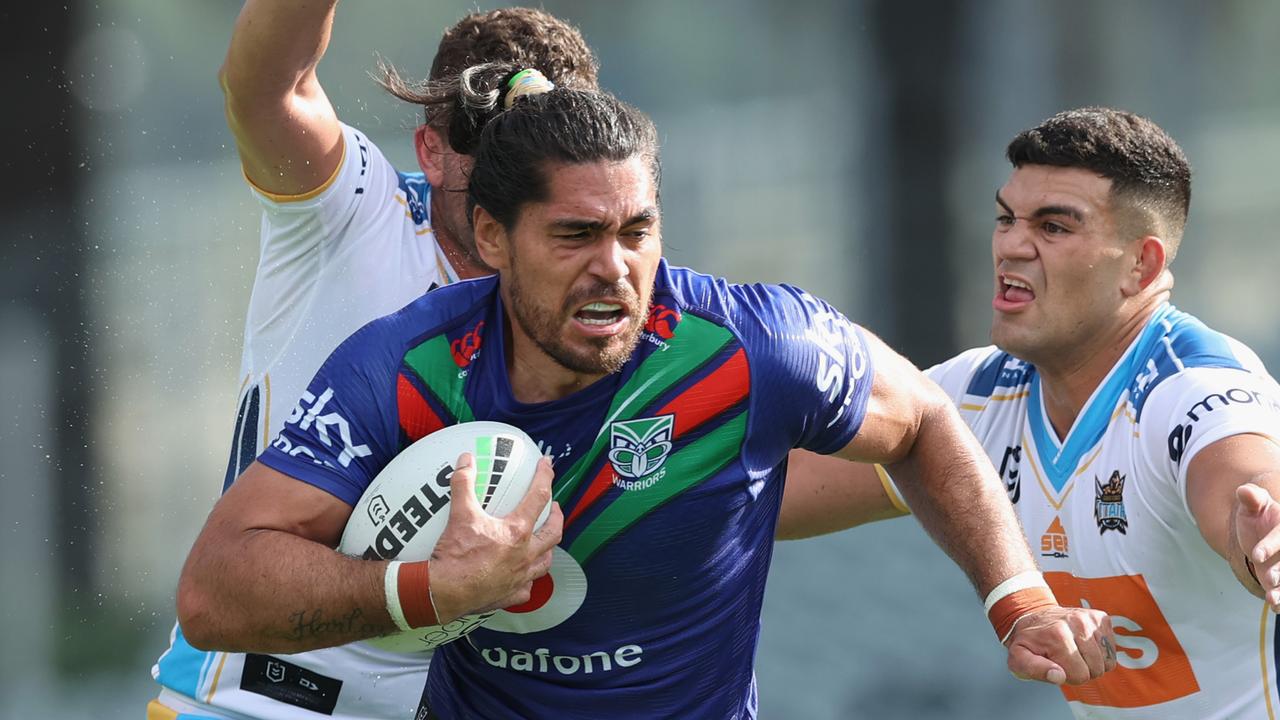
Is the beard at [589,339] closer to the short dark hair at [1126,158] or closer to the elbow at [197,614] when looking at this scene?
the elbow at [197,614]

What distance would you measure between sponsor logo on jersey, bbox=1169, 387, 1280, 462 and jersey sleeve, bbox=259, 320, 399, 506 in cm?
232

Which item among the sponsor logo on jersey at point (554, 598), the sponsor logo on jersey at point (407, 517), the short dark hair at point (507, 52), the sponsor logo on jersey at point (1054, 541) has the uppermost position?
the short dark hair at point (507, 52)

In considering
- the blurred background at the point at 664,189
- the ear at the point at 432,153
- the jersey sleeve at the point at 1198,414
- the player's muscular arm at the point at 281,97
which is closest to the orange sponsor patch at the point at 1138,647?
the jersey sleeve at the point at 1198,414

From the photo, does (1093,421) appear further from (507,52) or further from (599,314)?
(507,52)

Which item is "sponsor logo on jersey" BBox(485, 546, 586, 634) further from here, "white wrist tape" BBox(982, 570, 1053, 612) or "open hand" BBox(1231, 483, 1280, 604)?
"open hand" BBox(1231, 483, 1280, 604)

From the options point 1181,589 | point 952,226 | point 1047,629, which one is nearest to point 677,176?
point 952,226

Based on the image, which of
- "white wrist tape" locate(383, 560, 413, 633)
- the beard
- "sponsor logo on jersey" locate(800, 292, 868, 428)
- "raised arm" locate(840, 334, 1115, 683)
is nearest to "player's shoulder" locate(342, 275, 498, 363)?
the beard

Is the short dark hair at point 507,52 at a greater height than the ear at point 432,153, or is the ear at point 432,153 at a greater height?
the short dark hair at point 507,52

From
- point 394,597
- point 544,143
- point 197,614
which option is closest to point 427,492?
point 394,597

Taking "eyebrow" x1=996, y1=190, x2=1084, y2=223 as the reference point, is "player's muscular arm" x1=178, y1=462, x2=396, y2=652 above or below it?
below

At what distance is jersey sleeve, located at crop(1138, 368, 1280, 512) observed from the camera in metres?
4.62

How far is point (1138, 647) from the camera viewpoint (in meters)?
5.03

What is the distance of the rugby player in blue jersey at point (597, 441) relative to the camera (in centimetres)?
376

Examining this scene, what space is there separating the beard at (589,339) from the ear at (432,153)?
3.43 ft
